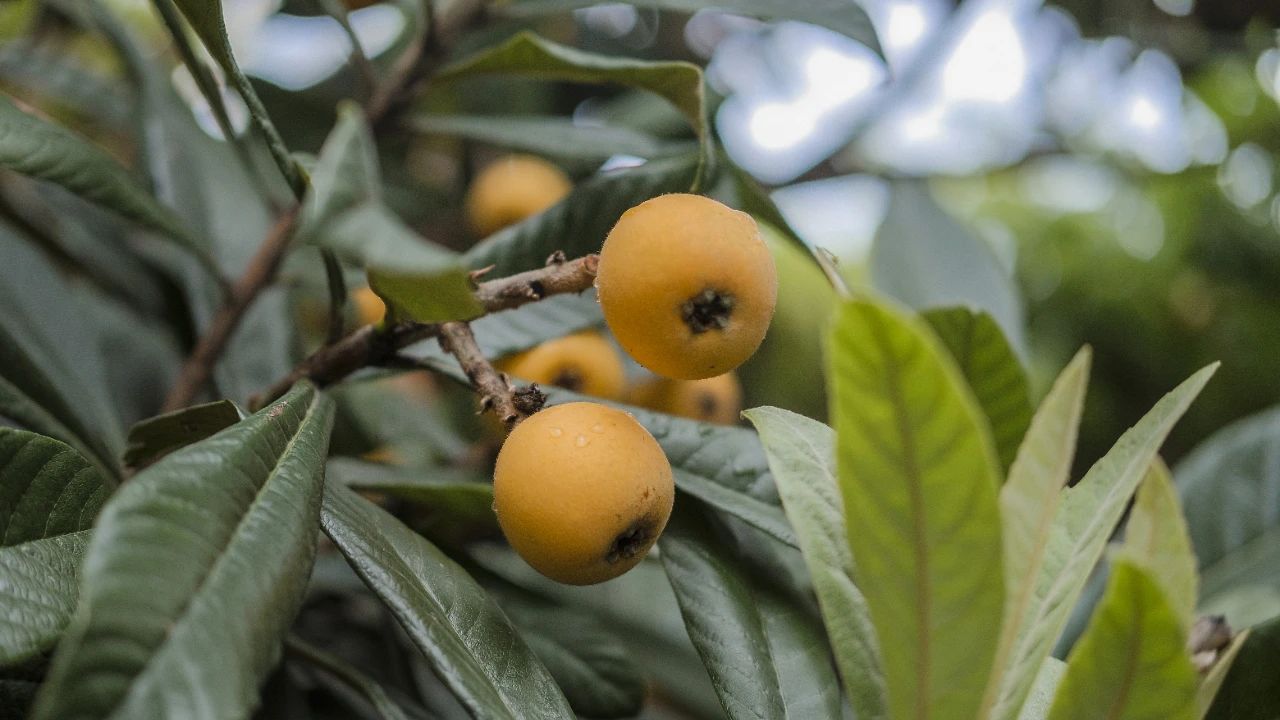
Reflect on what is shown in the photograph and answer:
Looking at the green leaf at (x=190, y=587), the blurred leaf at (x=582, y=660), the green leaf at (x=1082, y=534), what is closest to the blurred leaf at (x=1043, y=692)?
the green leaf at (x=1082, y=534)

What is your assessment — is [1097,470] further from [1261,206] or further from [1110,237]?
[1261,206]

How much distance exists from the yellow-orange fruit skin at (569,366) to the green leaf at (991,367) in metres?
0.31

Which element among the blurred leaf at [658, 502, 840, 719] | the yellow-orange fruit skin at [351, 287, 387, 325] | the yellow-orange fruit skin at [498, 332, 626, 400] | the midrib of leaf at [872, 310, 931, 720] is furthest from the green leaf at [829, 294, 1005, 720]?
the yellow-orange fruit skin at [351, 287, 387, 325]

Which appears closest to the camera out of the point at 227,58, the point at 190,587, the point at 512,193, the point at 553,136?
the point at 190,587

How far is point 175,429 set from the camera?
63 centimetres

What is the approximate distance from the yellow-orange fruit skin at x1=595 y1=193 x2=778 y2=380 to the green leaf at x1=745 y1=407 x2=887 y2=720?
0.06 metres

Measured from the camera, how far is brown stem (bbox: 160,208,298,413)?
0.92 m

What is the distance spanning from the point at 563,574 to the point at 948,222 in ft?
2.75

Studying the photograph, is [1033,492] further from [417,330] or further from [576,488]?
[417,330]

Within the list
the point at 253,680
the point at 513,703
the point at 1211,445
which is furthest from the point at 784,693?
the point at 1211,445

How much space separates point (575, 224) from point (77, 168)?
0.36 metres

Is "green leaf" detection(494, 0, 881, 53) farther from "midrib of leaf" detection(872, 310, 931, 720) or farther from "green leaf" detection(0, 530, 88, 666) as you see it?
"green leaf" detection(0, 530, 88, 666)

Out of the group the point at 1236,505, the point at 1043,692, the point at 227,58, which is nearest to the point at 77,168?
the point at 227,58

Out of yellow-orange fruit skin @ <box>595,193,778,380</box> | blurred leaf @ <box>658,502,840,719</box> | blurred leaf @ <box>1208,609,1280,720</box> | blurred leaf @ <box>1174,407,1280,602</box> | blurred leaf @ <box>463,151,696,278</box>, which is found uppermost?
yellow-orange fruit skin @ <box>595,193,778,380</box>
